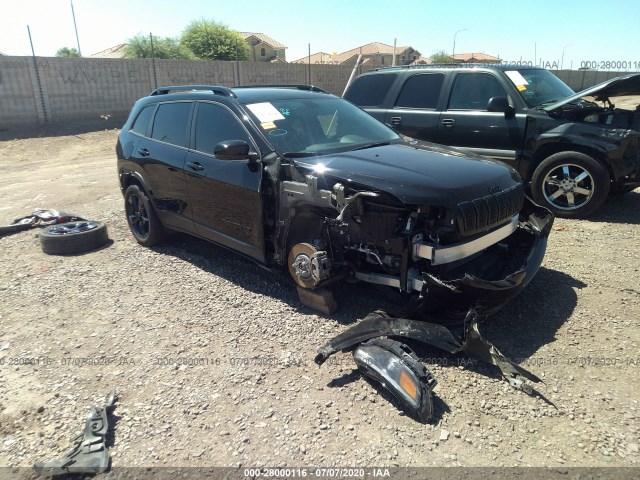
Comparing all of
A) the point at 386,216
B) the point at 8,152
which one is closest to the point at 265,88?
the point at 386,216

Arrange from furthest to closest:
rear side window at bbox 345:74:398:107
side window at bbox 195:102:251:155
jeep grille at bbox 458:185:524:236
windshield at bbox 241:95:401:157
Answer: rear side window at bbox 345:74:398:107 → side window at bbox 195:102:251:155 → windshield at bbox 241:95:401:157 → jeep grille at bbox 458:185:524:236

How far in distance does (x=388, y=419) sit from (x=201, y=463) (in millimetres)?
1086

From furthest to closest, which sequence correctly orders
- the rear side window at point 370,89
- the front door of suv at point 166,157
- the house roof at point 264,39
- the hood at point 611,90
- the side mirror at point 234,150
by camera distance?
1. the house roof at point 264,39
2. the rear side window at point 370,89
3. the hood at point 611,90
4. the front door of suv at point 166,157
5. the side mirror at point 234,150

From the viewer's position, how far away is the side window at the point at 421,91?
23.5 feet

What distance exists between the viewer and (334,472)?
2430mm

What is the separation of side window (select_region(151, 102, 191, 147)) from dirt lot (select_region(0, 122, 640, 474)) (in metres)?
1.40

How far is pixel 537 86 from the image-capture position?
688 cm

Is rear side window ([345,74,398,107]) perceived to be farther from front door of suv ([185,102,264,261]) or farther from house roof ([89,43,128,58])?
house roof ([89,43,128,58])

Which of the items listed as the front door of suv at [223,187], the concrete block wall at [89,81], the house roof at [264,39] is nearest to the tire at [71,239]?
the front door of suv at [223,187]

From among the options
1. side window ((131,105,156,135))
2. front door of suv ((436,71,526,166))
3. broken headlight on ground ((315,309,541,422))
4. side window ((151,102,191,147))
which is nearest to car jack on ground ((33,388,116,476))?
broken headlight on ground ((315,309,541,422))

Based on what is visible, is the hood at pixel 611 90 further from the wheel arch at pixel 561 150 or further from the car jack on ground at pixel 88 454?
the car jack on ground at pixel 88 454

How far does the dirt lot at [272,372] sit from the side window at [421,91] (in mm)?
2977

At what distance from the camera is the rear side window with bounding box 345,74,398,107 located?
7.70 meters

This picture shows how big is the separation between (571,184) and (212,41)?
49298mm
